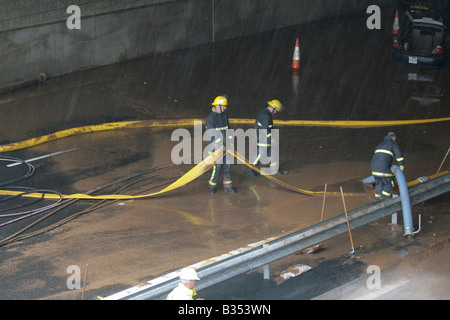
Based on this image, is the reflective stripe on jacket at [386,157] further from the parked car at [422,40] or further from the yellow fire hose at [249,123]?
the parked car at [422,40]

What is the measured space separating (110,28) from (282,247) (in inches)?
535

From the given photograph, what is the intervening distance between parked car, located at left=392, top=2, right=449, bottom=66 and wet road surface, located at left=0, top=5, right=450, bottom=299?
46 cm

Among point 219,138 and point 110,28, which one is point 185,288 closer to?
point 219,138

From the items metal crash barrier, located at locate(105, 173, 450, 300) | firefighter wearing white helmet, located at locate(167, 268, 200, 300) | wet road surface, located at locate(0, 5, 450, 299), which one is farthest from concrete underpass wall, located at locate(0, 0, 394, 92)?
firefighter wearing white helmet, located at locate(167, 268, 200, 300)

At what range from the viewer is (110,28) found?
19250 millimetres

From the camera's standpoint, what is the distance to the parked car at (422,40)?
732 inches

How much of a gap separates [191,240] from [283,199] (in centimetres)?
222

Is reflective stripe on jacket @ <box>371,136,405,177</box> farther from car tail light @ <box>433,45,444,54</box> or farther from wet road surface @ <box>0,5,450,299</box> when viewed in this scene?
car tail light @ <box>433,45,444,54</box>

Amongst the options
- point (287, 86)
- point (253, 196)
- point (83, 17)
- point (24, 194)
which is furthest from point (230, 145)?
point (83, 17)

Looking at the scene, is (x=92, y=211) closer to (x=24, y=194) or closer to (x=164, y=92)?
(x=24, y=194)

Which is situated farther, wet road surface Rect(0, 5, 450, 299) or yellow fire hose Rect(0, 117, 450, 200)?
yellow fire hose Rect(0, 117, 450, 200)

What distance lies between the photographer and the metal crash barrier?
636 centimetres

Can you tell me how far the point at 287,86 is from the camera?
695 inches

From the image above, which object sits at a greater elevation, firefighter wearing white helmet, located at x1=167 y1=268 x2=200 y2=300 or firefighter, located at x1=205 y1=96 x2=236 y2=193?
firefighter, located at x1=205 y1=96 x2=236 y2=193
